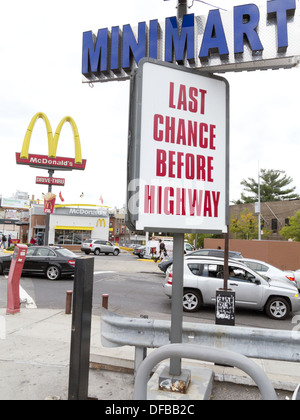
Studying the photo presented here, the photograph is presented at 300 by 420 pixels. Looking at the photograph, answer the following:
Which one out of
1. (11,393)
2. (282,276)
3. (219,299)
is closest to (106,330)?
(11,393)

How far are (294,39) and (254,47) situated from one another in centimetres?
45

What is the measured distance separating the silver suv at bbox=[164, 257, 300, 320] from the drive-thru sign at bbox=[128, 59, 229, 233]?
605cm

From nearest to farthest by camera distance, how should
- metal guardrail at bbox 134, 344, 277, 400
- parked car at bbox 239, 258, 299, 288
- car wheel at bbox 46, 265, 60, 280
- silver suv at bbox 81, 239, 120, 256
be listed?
1. metal guardrail at bbox 134, 344, 277, 400
2. parked car at bbox 239, 258, 299, 288
3. car wheel at bbox 46, 265, 60, 280
4. silver suv at bbox 81, 239, 120, 256

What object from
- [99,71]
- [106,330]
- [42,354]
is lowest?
[42,354]

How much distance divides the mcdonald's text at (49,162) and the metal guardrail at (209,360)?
93.1 ft

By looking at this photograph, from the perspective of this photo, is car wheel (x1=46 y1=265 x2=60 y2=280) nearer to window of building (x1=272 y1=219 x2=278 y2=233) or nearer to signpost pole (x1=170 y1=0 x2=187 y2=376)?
signpost pole (x1=170 y1=0 x2=187 y2=376)

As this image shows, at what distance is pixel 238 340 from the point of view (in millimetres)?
3912

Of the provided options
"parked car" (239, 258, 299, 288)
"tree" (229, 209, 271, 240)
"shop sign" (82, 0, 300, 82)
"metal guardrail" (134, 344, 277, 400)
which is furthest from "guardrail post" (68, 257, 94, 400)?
"tree" (229, 209, 271, 240)

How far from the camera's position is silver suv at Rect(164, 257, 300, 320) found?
30.6 feet

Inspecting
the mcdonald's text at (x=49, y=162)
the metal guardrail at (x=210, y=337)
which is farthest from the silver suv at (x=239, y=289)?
the mcdonald's text at (x=49, y=162)

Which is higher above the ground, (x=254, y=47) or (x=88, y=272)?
(x=254, y=47)
